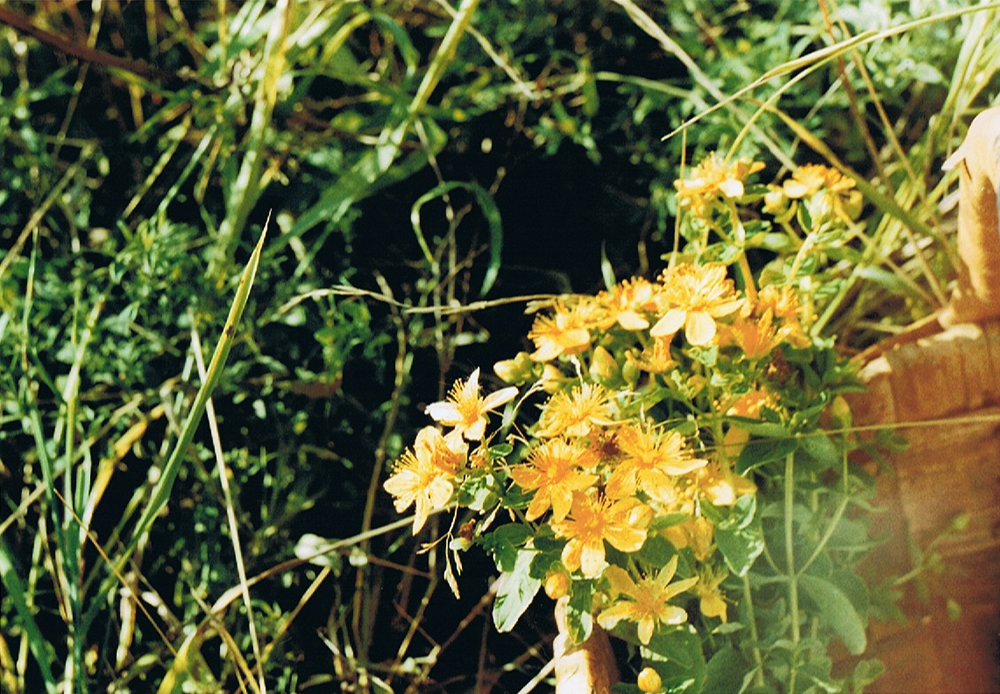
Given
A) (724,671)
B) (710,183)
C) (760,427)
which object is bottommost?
(724,671)

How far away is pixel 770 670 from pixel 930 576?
0.27m

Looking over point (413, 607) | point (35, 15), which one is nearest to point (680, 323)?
point (413, 607)

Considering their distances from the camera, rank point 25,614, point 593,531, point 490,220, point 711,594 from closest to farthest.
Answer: point 593,531, point 711,594, point 25,614, point 490,220

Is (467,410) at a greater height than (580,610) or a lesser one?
greater

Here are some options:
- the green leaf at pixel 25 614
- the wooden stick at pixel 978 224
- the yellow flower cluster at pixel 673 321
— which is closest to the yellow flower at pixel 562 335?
the yellow flower cluster at pixel 673 321

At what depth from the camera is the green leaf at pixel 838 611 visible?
760mm

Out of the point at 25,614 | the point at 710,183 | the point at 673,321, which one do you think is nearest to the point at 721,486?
the point at 673,321

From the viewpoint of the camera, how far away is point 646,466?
700 mm

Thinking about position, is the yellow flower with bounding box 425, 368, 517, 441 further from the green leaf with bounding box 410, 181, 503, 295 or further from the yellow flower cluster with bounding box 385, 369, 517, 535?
the green leaf with bounding box 410, 181, 503, 295

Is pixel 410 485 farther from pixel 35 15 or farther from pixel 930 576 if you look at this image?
pixel 35 15

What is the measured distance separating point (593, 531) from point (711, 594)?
6.7 inches

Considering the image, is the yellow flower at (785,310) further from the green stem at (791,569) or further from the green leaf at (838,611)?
the green leaf at (838,611)

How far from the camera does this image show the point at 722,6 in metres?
1.41

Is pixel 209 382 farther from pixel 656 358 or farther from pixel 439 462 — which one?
pixel 656 358
